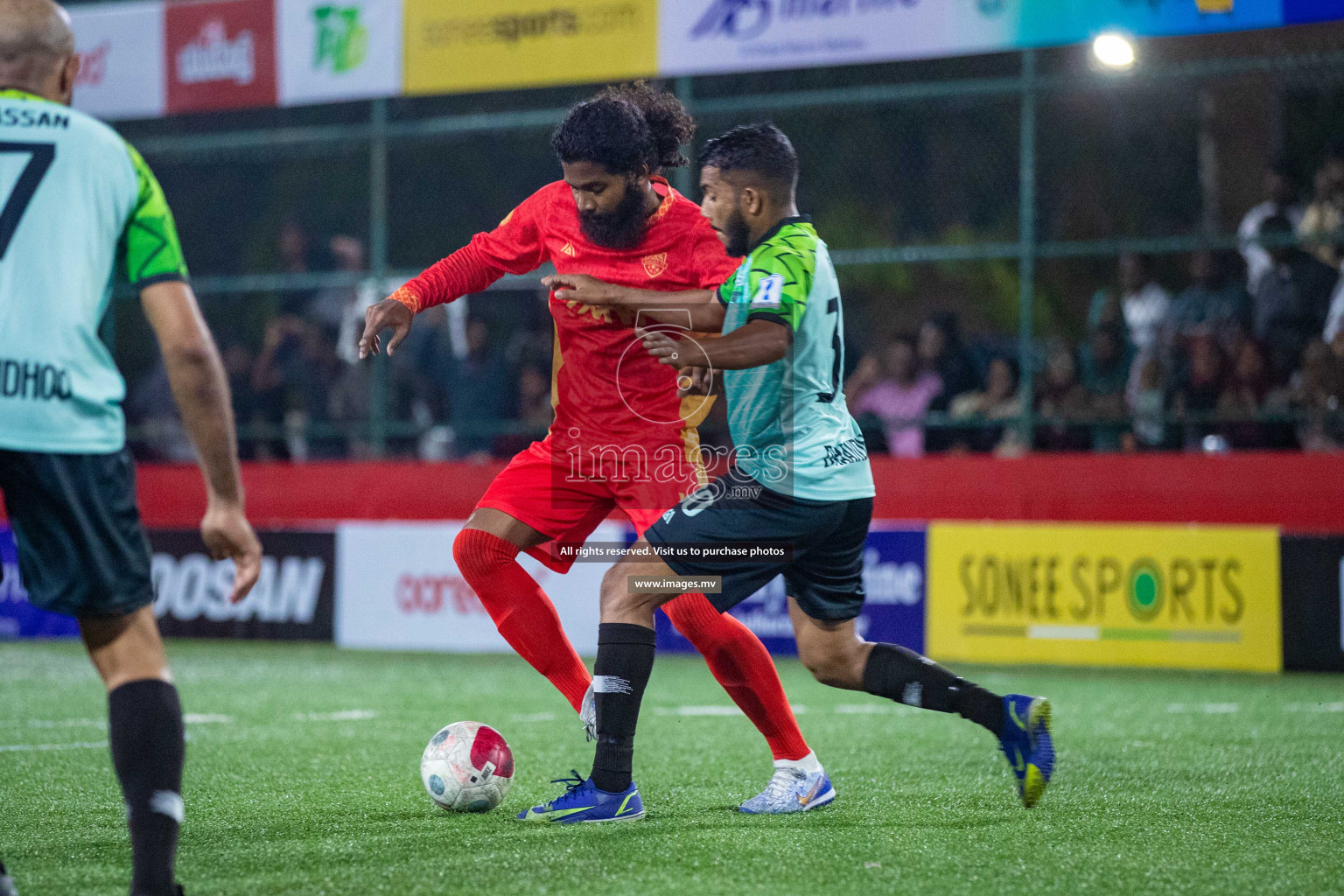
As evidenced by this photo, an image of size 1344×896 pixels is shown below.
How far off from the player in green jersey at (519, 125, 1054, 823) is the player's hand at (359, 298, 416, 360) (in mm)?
Answer: 545

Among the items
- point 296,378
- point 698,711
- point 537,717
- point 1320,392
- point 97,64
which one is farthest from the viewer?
point 97,64

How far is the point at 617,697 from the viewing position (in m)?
4.60

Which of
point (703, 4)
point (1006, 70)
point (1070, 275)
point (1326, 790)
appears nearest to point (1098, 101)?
point (1070, 275)

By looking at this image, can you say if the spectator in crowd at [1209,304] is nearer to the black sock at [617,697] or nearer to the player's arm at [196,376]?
the black sock at [617,697]

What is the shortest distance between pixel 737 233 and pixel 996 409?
683cm

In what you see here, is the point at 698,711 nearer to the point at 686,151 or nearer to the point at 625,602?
the point at 625,602

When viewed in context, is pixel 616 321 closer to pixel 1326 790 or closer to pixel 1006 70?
pixel 1326 790

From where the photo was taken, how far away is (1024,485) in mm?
10805

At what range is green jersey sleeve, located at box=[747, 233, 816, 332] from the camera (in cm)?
440

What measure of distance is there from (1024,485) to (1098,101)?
894 centimetres

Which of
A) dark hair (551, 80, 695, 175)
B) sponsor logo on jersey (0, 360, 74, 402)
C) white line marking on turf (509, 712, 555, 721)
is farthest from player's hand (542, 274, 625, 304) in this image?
white line marking on turf (509, 712, 555, 721)

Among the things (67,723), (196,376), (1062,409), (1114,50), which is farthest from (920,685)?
(1114,50)

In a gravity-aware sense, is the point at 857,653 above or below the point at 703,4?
Answer: below

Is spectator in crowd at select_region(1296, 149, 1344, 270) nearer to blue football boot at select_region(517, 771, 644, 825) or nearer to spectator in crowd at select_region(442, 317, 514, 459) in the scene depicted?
spectator in crowd at select_region(442, 317, 514, 459)
